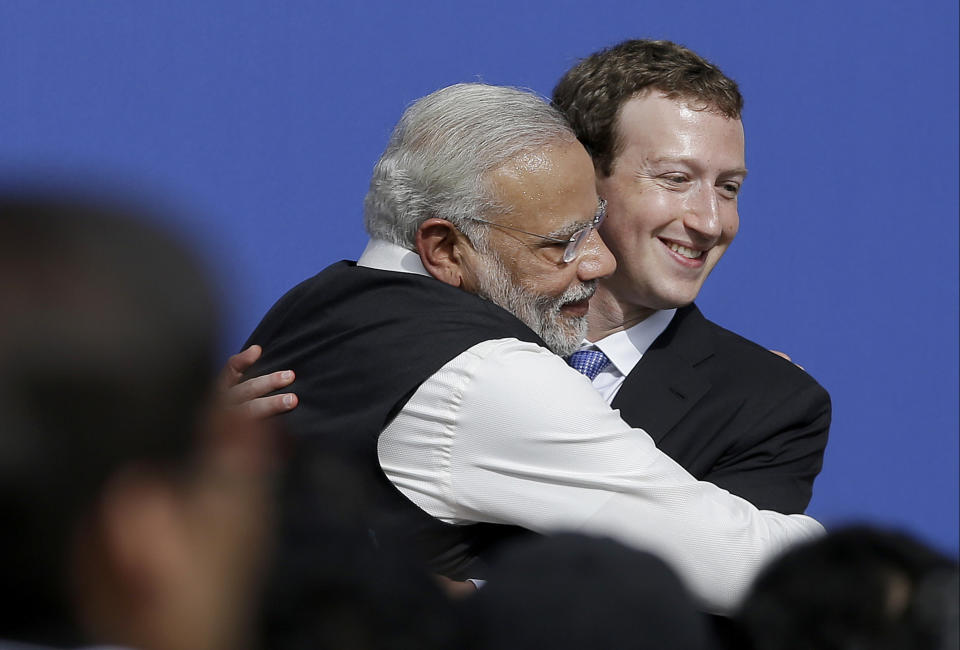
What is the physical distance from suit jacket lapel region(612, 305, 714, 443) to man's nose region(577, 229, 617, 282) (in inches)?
10.2

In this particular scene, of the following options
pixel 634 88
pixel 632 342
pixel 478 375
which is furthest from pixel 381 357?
pixel 634 88

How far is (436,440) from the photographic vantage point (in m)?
1.61

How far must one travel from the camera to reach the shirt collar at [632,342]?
2.29m

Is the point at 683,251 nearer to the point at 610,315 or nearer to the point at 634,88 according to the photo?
the point at 610,315

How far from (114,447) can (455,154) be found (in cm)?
139

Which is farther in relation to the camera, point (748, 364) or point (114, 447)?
point (748, 364)

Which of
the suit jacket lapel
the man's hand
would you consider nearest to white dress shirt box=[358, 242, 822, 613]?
the man's hand

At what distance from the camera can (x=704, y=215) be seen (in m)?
2.40

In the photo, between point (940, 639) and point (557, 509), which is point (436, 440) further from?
point (940, 639)

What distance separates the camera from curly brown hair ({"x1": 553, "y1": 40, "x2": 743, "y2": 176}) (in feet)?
7.90

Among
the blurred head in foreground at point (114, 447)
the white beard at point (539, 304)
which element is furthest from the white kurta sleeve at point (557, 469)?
the blurred head in foreground at point (114, 447)

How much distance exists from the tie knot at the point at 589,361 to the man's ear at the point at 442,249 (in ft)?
1.53

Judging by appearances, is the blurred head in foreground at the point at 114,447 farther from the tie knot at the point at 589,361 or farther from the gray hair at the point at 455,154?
the tie knot at the point at 589,361

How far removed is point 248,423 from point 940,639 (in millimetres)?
450
